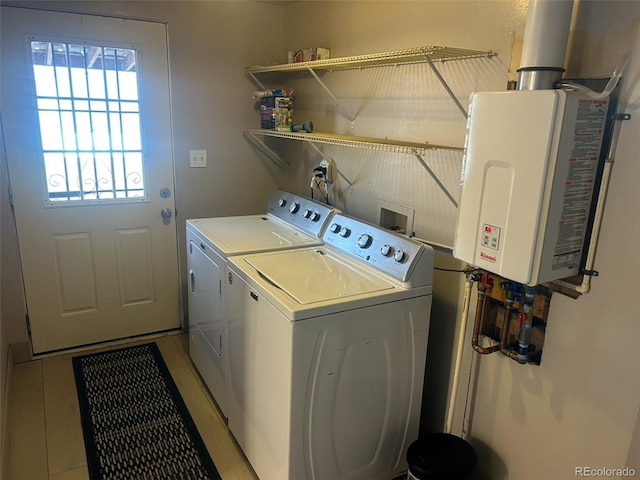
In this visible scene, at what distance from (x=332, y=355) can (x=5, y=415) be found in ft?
5.69

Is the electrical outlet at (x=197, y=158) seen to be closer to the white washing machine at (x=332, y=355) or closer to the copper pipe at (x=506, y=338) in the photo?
the white washing machine at (x=332, y=355)

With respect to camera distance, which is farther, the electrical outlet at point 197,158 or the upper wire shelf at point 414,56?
the electrical outlet at point 197,158

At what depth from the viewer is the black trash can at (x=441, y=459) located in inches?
65.3

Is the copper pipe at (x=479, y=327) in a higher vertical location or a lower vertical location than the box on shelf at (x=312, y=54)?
lower

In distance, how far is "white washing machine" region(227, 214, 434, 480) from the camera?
5.39ft

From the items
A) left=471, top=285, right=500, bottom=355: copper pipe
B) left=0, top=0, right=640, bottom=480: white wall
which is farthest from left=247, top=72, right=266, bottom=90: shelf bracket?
left=471, top=285, right=500, bottom=355: copper pipe

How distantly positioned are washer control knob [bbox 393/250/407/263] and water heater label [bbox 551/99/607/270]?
24.1 inches

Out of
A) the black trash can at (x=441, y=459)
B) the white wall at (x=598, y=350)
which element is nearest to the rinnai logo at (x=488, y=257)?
the white wall at (x=598, y=350)

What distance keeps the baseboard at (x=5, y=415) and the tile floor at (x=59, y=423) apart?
35mm

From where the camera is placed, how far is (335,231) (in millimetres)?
2250

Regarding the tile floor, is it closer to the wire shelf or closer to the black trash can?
the black trash can

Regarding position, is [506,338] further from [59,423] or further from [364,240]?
[59,423]

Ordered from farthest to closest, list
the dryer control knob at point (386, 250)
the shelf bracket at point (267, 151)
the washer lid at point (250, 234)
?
Result: the shelf bracket at point (267, 151)
the washer lid at point (250, 234)
the dryer control knob at point (386, 250)

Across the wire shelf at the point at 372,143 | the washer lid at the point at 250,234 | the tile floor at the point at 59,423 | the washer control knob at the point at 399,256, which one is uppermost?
the wire shelf at the point at 372,143
